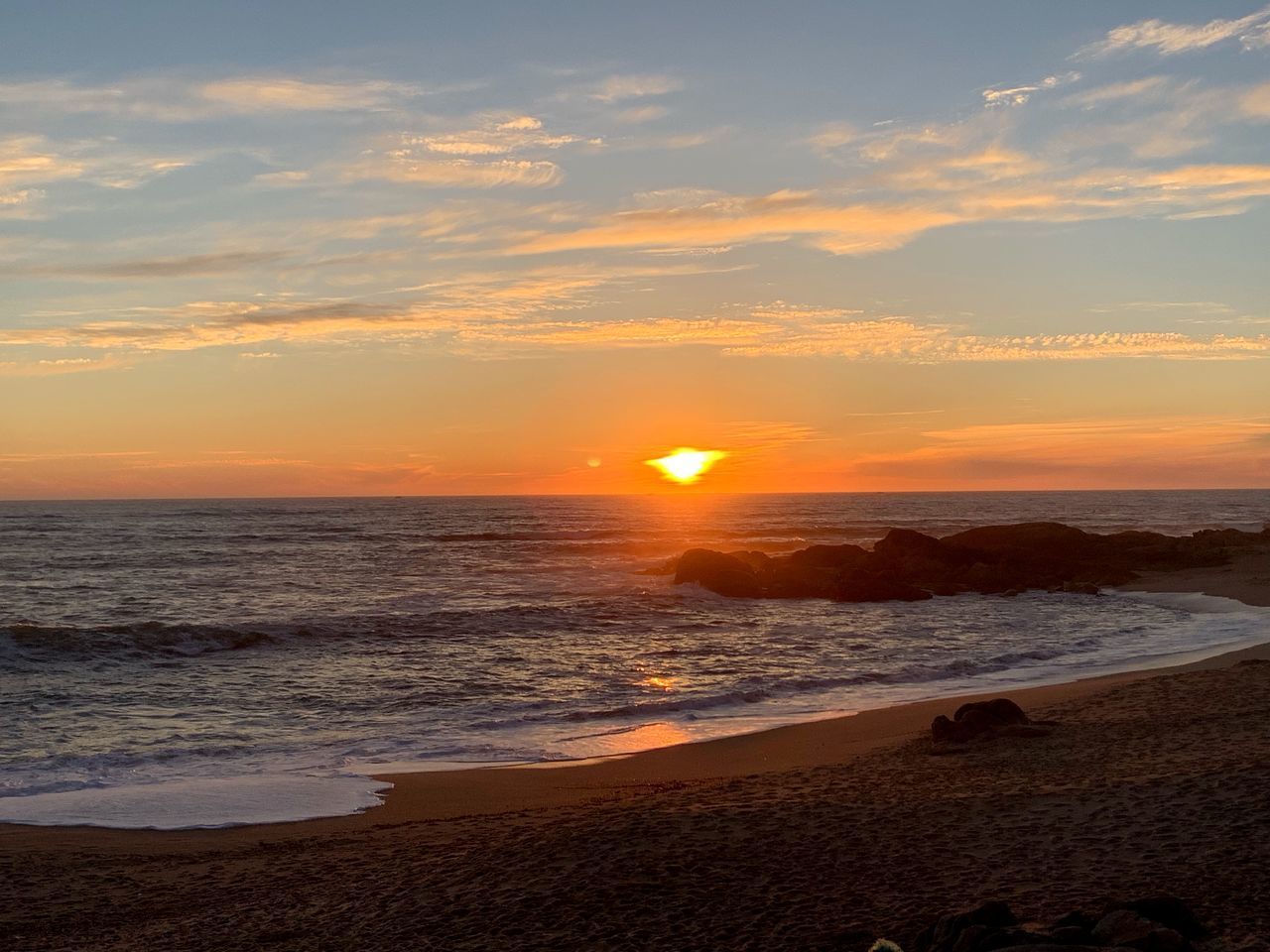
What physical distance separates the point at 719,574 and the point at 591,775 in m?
27.0

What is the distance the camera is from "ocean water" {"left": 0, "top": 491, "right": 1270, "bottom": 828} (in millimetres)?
14031

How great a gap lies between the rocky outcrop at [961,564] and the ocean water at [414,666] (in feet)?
7.04

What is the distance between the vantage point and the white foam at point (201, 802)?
11.4m

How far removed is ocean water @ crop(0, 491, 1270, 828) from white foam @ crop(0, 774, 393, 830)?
0.05m

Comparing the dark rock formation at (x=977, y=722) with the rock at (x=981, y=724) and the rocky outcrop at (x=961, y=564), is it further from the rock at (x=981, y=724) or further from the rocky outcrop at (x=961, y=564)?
the rocky outcrop at (x=961, y=564)

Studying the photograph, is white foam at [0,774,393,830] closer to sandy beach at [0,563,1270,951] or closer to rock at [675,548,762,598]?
sandy beach at [0,563,1270,951]

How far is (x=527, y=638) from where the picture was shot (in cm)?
2712

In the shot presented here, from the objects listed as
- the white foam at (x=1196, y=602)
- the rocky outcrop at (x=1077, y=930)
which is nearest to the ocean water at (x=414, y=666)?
the white foam at (x=1196, y=602)

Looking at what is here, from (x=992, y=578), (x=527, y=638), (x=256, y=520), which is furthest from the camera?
(x=256, y=520)

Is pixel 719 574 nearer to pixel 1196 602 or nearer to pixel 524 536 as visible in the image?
pixel 1196 602

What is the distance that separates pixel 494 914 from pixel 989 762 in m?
6.87

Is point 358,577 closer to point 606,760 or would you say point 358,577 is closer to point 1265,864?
point 606,760

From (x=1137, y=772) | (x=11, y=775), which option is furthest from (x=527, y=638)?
(x=1137, y=772)

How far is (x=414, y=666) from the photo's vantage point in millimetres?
22547
